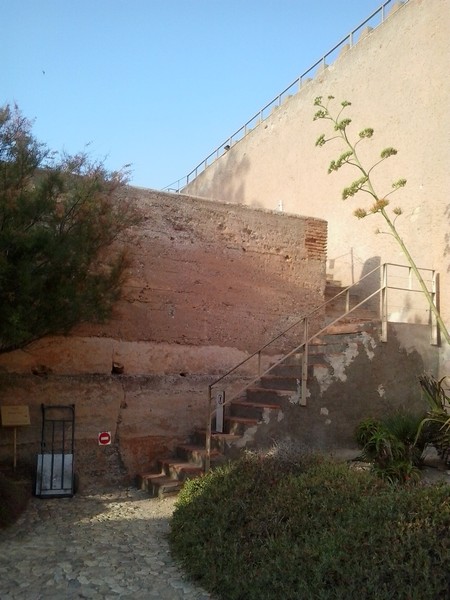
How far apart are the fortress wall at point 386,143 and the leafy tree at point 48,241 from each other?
16.0ft

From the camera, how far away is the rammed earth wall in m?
7.13

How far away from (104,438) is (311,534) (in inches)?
151

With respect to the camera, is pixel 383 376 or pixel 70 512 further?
pixel 383 376

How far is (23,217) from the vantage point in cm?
542

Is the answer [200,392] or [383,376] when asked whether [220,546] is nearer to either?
[200,392]

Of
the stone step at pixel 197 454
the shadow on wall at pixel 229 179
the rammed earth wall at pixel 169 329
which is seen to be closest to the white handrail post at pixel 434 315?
the rammed earth wall at pixel 169 329

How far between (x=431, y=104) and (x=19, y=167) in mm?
6264

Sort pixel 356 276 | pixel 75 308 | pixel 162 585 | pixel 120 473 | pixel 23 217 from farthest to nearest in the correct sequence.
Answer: pixel 356 276 < pixel 120 473 < pixel 75 308 < pixel 23 217 < pixel 162 585

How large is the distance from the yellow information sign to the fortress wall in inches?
229

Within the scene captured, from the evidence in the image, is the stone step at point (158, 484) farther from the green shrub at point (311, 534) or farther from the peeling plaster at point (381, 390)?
the peeling plaster at point (381, 390)

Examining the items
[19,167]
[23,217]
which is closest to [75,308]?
[23,217]

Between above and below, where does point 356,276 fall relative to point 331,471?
above

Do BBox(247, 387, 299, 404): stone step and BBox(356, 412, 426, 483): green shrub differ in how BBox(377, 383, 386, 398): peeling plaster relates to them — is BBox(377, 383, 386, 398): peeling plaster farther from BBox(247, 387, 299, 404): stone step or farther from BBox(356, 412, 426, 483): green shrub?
BBox(247, 387, 299, 404): stone step

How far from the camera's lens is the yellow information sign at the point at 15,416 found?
259 inches
